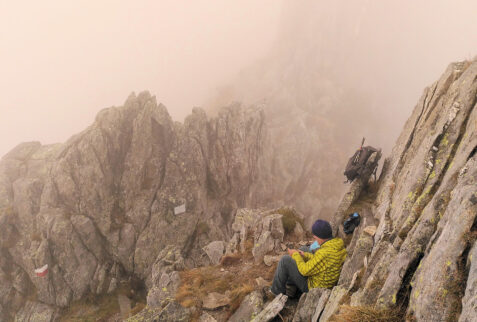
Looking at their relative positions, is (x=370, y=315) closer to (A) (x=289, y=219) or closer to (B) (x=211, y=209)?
(A) (x=289, y=219)

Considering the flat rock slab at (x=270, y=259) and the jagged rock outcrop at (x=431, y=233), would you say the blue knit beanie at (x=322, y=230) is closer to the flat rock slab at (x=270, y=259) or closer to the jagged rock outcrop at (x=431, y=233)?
the jagged rock outcrop at (x=431, y=233)

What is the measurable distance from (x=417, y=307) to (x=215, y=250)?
64.1ft

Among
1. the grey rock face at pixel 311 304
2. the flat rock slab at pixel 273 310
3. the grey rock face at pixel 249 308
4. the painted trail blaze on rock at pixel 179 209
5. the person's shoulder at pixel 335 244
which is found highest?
the person's shoulder at pixel 335 244

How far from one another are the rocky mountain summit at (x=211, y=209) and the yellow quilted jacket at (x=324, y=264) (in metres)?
0.40

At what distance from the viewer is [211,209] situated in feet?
144

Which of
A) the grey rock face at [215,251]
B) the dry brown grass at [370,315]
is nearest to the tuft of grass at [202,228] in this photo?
the grey rock face at [215,251]

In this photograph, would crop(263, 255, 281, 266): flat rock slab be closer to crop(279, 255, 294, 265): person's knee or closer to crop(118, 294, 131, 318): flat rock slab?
crop(279, 255, 294, 265): person's knee

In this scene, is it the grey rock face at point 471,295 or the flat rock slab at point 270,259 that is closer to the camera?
the grey rock face at point 471,295

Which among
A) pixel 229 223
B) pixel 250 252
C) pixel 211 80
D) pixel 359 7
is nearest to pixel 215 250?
pixel 250 252

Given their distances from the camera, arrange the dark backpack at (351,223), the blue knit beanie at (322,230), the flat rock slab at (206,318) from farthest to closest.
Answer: the dark backpack at (351,223), the flat rock slab at (206,318), the blue knit beanie at (322,230)

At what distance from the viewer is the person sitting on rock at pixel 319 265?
9.03m

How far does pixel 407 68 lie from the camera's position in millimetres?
102438

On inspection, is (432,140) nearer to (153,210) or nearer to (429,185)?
(429,185)

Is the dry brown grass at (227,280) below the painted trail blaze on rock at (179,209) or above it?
above
